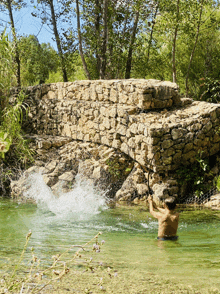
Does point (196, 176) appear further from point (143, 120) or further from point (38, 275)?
point (38, 275)

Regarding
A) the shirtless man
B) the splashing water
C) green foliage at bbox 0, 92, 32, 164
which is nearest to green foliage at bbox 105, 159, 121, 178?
the splashing water

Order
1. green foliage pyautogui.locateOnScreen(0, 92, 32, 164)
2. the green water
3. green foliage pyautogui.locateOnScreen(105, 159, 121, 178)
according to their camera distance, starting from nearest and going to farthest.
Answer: the green water
green foliage pyautogui.locateOnScreen(0, 92, 32, 164)
green foliage pyautogui.locateOnScreen(105, 159, 121, 178)

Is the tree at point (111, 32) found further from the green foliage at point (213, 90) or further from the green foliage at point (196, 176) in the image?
the green foliage at point (196, 176)

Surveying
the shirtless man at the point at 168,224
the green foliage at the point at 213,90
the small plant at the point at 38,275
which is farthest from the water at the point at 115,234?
the green foliage at the point at 213,90

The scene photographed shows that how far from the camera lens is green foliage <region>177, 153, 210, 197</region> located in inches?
376

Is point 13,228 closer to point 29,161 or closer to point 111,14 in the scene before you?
point 29,161

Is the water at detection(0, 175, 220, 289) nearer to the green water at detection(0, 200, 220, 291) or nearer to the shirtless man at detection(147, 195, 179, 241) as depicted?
the green water at detection(0, 200, 220, 291)

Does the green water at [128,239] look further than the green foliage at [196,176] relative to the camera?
No

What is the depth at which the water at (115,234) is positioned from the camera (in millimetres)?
3801

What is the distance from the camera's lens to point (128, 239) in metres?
5.66

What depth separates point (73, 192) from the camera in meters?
9.79

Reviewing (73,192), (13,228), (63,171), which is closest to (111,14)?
(63,171)

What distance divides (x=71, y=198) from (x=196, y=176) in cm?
333

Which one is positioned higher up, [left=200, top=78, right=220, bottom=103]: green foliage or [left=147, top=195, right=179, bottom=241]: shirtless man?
[left=200, top=78, right=220, bottom=103]: green foliage
